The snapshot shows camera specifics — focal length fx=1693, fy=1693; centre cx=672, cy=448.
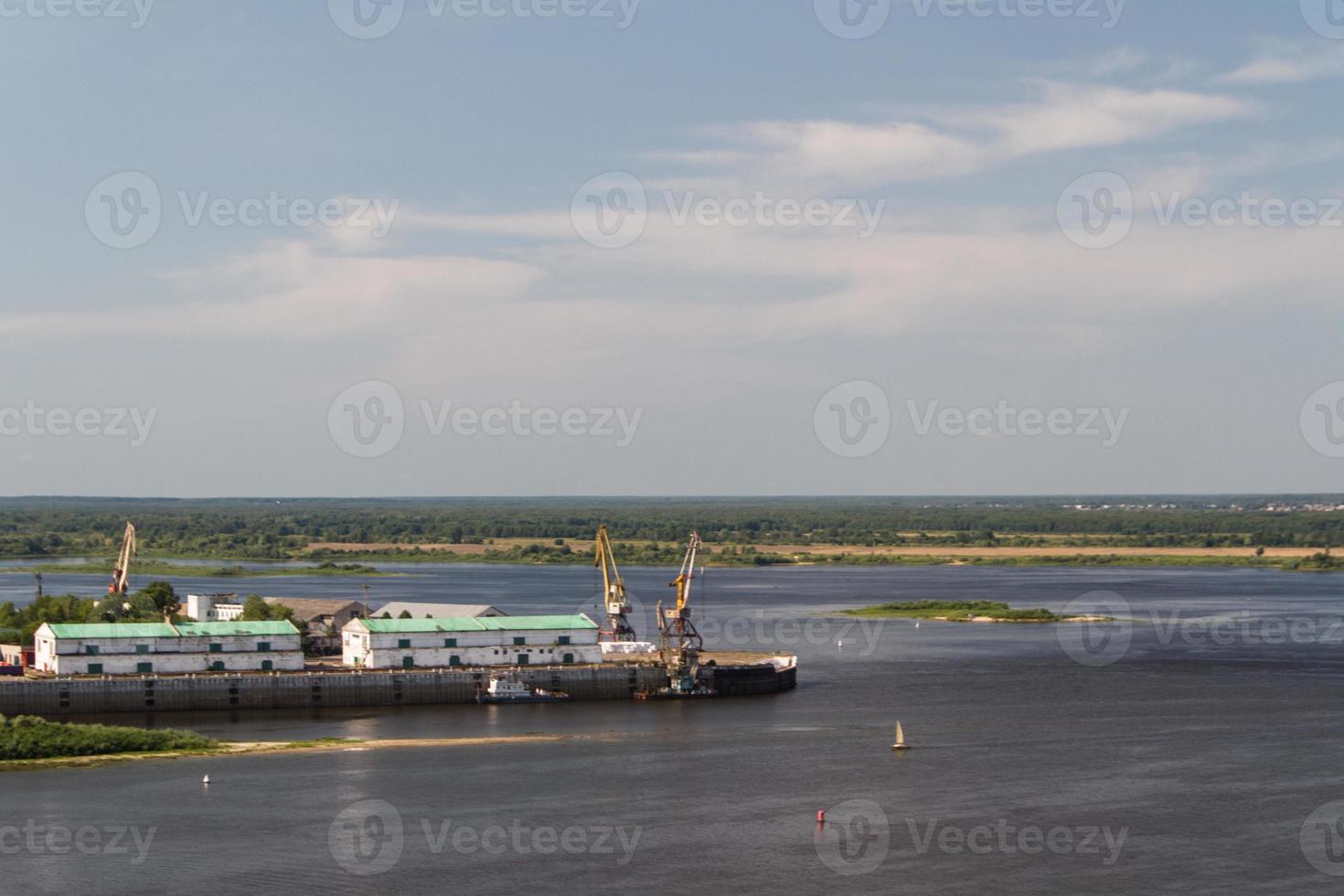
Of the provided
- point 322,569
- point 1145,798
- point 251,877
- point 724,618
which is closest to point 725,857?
point 251,877

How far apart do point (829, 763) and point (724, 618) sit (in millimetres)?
63380

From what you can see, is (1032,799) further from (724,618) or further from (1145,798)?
(724,618)

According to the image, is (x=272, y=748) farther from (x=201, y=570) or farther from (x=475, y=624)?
(x=201, y=570)

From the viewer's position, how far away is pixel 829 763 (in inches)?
2400

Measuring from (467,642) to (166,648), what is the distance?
13.9 metres

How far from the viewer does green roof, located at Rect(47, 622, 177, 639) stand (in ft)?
A: 249

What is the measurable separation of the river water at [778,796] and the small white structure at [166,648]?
11.9 ft

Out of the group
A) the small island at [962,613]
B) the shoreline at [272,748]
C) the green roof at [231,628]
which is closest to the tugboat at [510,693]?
the green roof at [231,628]

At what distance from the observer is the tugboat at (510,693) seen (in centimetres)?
7919

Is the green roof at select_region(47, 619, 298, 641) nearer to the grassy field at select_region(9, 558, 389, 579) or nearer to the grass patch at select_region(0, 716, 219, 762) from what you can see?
the grass patch at select_region(0, 716, 219, 762)

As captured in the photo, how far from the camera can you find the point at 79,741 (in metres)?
61.0

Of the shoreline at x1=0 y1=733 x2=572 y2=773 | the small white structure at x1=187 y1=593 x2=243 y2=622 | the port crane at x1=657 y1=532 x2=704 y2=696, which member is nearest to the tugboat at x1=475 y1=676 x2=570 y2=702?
the port crane at x1=657 y1=532 x2=704 y2=696

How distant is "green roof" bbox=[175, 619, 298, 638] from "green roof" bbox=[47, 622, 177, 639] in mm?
799

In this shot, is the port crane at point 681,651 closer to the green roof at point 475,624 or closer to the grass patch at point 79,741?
the green roof at point 475,624
